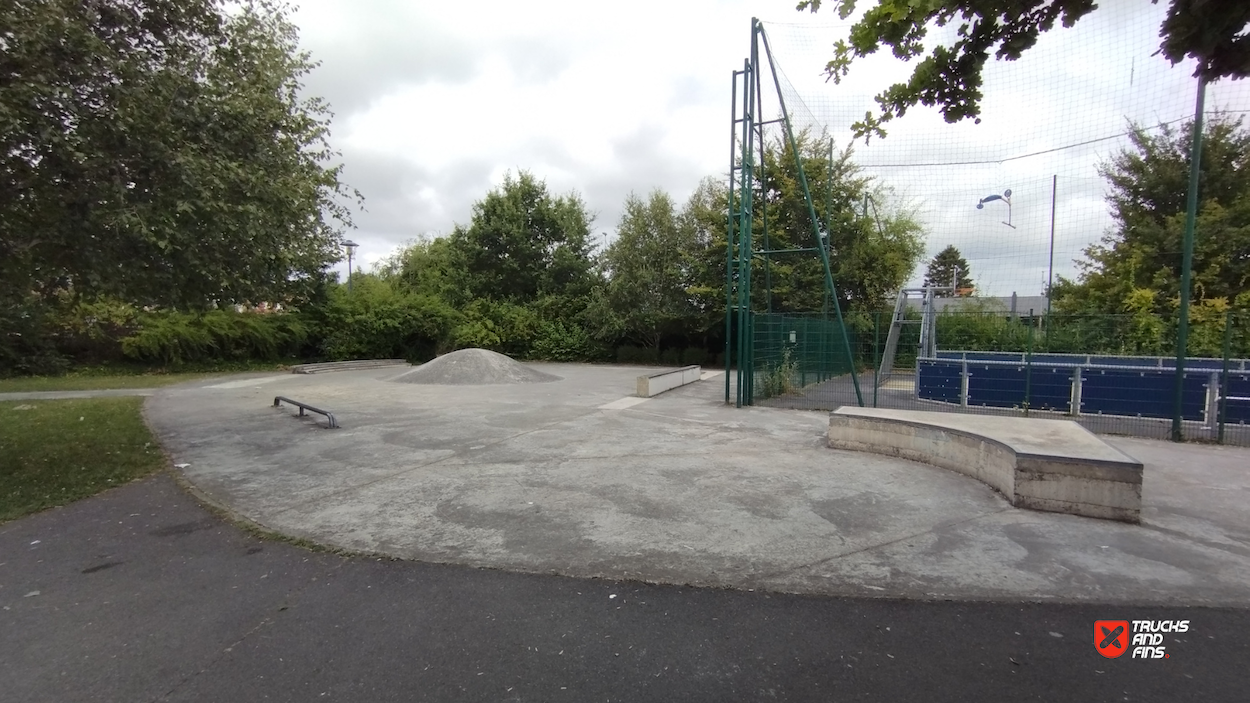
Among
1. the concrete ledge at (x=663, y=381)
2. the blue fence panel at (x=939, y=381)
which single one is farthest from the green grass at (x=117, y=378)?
the blue fence panel at (x=939, y=381)

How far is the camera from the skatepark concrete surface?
13.2ft

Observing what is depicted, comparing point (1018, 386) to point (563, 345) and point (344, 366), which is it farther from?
point (344, 366)

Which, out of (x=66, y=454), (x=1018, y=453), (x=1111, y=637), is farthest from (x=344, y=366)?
(x=1111, y=637)

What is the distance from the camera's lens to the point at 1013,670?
287cm

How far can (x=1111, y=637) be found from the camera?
10.4 ft

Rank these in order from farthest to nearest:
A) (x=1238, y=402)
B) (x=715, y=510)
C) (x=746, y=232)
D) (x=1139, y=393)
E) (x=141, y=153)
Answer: (x=746, y=232) → (x=1139, y=393) → (x=1238, y=402) → (x=141, y=153) → (x=715, y=510)

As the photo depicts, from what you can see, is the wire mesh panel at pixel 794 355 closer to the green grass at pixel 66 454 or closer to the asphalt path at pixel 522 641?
the asphalt path at pixel 522 641

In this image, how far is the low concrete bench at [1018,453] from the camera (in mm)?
5125

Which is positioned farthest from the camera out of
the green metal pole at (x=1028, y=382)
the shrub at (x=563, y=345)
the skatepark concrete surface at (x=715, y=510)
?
the shrub at (x=563, y=345)

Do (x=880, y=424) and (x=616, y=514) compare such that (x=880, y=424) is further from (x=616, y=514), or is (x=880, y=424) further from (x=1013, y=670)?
(x=1013, y=670)

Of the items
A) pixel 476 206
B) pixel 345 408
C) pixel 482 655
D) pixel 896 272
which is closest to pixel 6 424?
pixel 345 408

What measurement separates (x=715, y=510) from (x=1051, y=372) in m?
8.78

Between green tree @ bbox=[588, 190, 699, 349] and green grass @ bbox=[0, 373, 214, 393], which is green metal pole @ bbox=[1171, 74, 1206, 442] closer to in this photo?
green tree @ bbox=[588, 190, 699, 349]

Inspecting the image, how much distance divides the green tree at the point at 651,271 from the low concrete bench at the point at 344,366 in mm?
10068
